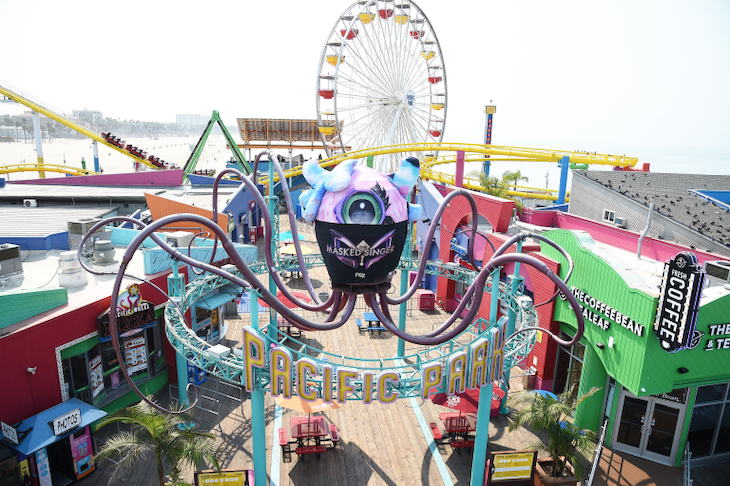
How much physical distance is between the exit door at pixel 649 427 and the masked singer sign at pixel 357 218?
9906mm

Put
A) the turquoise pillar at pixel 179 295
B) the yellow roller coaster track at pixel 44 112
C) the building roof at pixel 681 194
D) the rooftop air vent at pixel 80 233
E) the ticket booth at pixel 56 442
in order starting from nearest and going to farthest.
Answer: the ticket booth at pixel 56 442 → the turquoise pillar at pixel 179 295 → the building roof at pixel 681 194 → the rooftop air vent at pixel 80 233 → the yellow roller coaster track at pixel 44 112

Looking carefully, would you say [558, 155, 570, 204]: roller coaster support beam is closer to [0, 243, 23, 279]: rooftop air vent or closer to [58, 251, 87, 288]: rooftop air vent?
[58, 251, 87, 288]: rooftop air vent

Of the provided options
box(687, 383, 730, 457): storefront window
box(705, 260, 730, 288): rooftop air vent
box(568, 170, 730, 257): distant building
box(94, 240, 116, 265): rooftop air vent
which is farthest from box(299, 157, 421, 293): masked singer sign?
box(568, 170, 730, 257): distant building

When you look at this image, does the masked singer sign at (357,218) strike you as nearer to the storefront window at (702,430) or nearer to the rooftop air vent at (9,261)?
the rooftop air vent at (9,261)

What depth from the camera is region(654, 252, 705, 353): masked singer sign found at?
1117cm

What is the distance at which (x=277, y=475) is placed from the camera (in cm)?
→ 1341

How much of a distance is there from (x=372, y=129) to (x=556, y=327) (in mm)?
24479

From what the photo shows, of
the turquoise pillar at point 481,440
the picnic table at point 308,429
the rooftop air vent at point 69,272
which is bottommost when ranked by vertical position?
the picnic table at point 308,429

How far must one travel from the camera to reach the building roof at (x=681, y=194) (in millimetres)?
18047

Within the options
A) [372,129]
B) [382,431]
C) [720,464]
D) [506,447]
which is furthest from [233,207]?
[720,464]

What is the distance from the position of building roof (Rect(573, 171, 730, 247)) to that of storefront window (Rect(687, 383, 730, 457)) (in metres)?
5.46

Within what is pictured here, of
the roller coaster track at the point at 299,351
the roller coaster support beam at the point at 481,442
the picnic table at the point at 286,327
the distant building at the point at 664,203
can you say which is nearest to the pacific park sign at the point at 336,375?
the roller coaster track at the point at 299,351

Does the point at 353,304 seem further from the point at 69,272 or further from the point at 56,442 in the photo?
the point at 69,272

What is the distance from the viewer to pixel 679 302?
11.7 m
